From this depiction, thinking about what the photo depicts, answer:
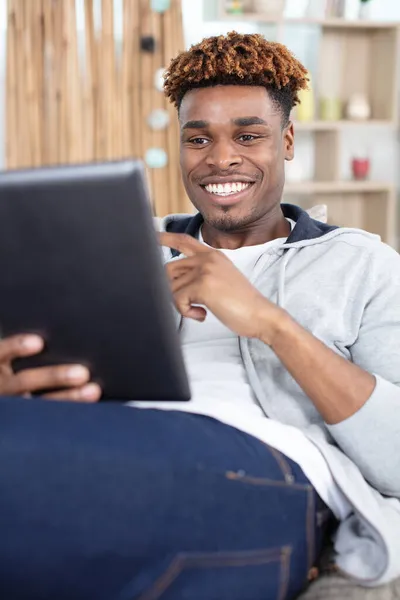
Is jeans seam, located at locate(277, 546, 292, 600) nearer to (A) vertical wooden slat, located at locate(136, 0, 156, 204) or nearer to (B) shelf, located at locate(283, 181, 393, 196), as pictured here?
(A) vertical wooden slat, located at locate(136, 0, 156, 204)

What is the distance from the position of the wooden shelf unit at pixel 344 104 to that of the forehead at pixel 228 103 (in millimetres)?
2417

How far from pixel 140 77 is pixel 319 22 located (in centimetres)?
92

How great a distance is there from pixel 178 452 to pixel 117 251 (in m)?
0.24

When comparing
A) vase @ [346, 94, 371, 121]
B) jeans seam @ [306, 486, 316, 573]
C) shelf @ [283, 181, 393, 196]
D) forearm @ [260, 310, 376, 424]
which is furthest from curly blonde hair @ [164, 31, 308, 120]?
vase @ [346, 94, 371, 121]

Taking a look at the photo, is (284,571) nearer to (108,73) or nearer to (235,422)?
(235,422)

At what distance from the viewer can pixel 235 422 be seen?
1.01m

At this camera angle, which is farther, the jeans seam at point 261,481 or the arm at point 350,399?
the arm at point 350,399

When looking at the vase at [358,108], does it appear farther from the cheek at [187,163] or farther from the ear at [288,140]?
the cheek at [187,163]

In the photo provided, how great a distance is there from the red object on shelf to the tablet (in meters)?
3.23

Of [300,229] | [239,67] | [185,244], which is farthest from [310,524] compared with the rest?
[239,67]

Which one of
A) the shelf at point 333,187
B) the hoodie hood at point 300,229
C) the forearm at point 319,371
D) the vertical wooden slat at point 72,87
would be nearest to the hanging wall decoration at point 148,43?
the vertical wooden slat at point 72,87

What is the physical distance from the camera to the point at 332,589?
0.95 m

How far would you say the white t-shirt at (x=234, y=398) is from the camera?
101cm

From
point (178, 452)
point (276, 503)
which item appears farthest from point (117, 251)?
point (276, 503)
